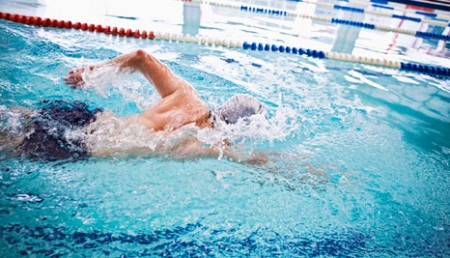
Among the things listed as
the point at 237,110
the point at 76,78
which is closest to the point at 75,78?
the point at 76,78

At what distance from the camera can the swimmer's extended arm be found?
2.15 m

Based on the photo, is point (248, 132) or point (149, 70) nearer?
point (149, 70)

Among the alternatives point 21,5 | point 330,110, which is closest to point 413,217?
point 330,110

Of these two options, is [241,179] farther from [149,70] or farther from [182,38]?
[182,38]

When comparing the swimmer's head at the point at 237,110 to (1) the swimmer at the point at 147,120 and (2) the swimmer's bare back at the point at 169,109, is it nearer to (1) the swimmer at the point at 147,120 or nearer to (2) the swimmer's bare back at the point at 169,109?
(1) the swimmer at the point at 147,120

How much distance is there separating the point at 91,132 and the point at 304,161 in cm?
177

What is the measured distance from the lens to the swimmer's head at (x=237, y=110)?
88.1 inches

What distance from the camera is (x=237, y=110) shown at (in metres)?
2.24

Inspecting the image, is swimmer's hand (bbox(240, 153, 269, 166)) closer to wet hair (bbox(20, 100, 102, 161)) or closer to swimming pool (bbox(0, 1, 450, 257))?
swimming pool (bbox(0, 1, 450, 257))

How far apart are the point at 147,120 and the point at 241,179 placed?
83cm

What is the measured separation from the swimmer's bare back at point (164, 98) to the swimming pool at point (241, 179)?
0.84 feet

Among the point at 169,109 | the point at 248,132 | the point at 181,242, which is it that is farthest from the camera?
the point at 248,132

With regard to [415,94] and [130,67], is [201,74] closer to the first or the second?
[130,67]

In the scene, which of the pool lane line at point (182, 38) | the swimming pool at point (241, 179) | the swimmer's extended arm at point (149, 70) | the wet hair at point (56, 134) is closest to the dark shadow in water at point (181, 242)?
the swimming pool at point (241, 179)
